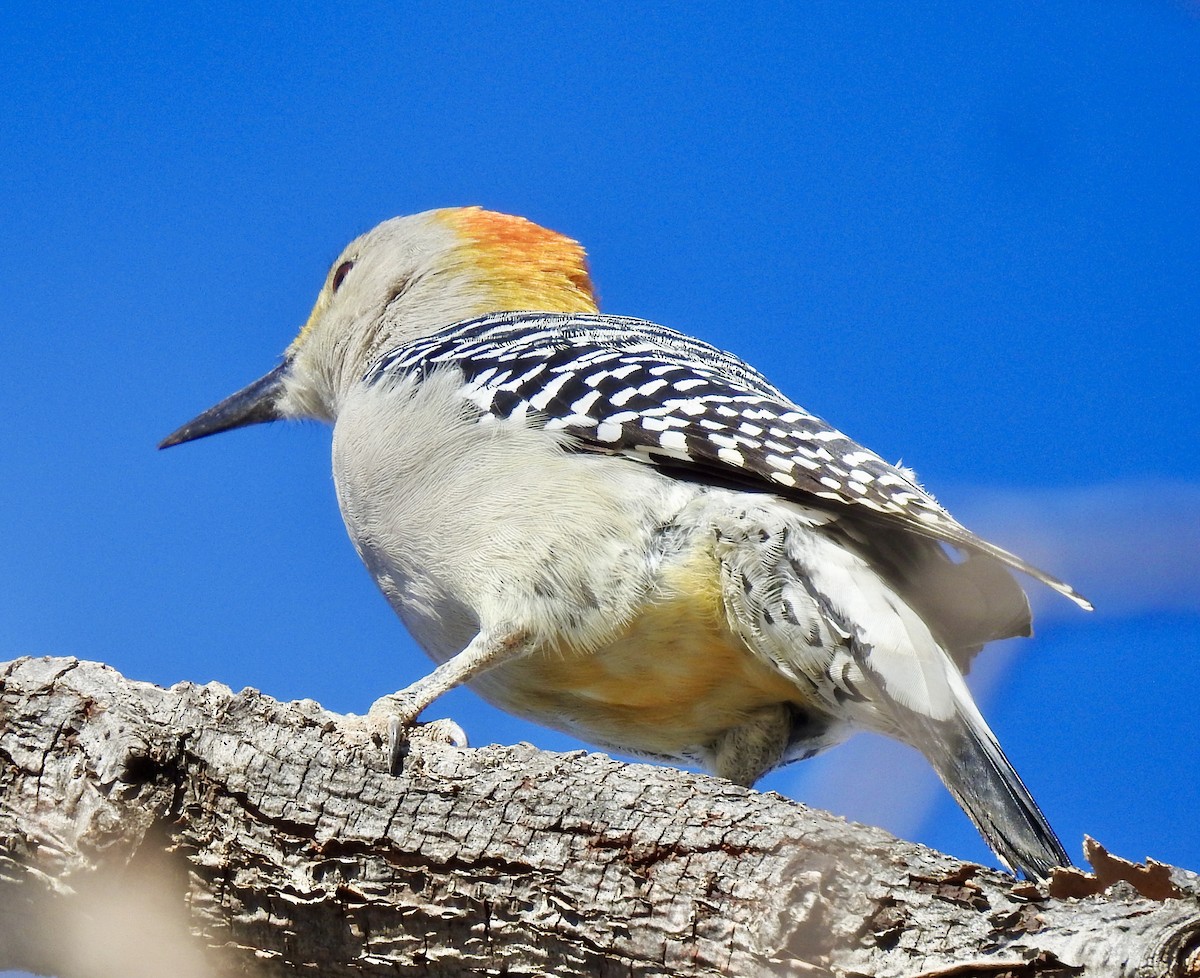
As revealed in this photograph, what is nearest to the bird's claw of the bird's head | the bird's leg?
the bird's leg

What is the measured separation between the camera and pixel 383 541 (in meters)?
5.41

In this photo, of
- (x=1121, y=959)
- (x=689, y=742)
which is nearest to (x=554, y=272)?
A: (x=689, y=742)

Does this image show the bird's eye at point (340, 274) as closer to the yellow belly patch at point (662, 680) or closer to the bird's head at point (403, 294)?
the bird's head at point (403, 294)

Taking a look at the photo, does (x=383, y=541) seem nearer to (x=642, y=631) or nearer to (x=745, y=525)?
(x=642, y=631)

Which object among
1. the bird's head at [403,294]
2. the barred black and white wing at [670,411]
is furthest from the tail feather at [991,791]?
the bird's head at [403,294]

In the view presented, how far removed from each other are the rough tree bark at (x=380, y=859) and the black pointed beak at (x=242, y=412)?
3.95 m

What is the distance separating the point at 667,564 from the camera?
455 centimetres

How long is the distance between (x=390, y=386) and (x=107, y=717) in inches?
97.2

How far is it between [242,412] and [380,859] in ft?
15.8

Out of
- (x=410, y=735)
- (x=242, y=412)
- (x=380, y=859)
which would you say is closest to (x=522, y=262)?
(x=242, y=412)

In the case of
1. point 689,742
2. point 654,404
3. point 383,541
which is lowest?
point 689,742

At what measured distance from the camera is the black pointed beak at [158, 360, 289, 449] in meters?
7.79

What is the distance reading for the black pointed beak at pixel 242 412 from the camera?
7785 mm

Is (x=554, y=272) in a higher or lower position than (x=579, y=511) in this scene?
higher
